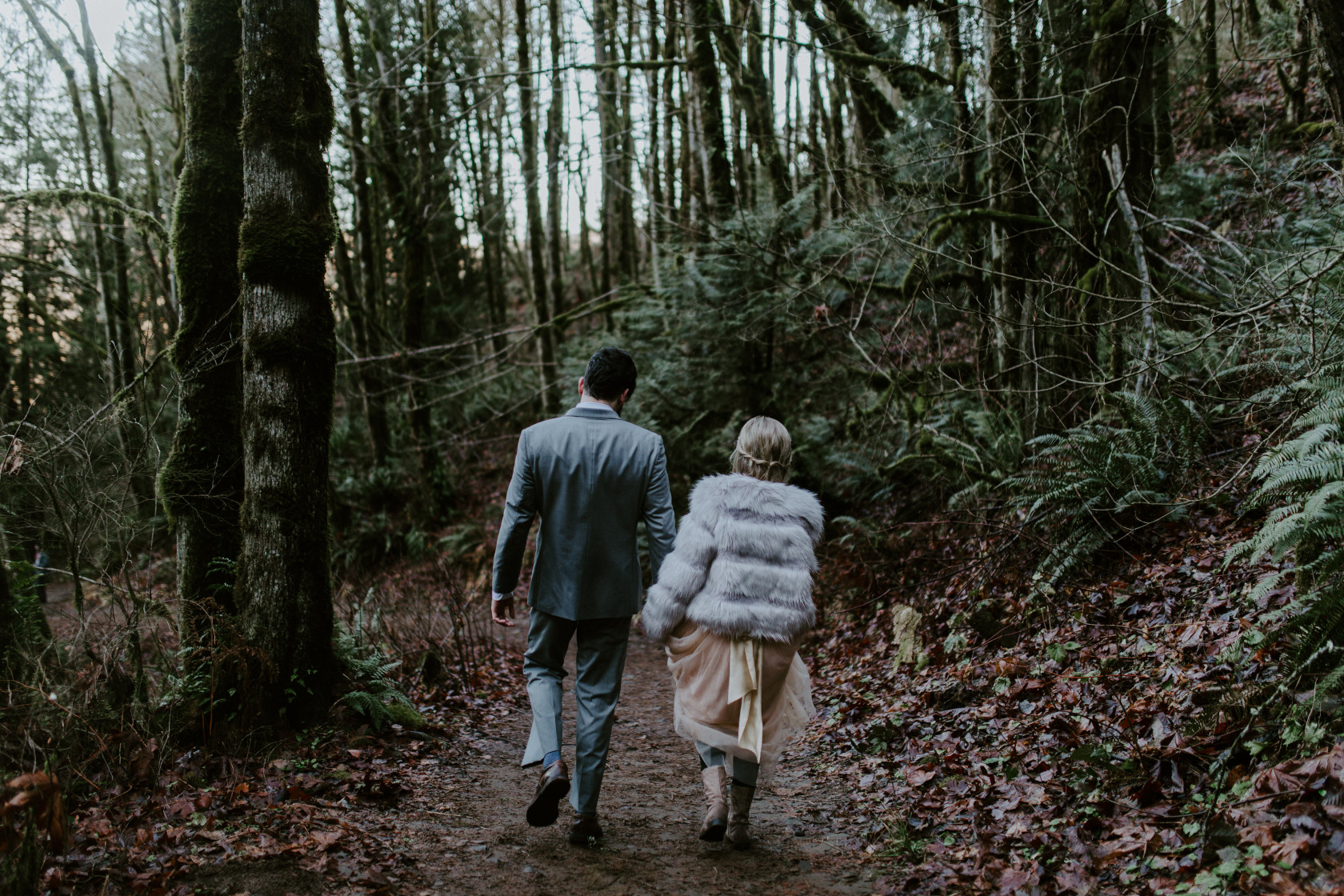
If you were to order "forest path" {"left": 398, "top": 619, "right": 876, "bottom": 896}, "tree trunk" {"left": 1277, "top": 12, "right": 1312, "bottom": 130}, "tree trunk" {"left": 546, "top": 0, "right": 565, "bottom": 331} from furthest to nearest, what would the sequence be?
"tree trunk" {"left": 546, "top": 0, "right": 565, "bottom": 331}
"tree trunk" {"left": 1277, "top": 12, "right": 1312, "bottom": 130}
"forest path" {"left": 398, "top": 619, "right": 876, "bottom": 896}

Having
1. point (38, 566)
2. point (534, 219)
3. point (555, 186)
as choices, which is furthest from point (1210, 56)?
point (38, 566)

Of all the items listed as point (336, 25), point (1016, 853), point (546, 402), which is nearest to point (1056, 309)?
point (1016, 853)

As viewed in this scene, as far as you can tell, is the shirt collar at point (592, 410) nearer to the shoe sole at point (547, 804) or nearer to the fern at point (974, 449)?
the shoe sole at point (547, 804)

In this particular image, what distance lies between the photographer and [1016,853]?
3562 millimetres

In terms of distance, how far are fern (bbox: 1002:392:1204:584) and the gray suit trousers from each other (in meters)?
3.74

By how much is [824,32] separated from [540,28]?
1462 cm

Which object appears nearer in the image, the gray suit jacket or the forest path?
the forest path

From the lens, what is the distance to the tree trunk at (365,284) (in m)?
17.0

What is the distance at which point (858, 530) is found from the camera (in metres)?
9.64

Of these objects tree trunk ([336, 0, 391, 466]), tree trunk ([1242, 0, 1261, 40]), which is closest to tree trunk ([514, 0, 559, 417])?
tree trunk ([336, 0, 391, 466])

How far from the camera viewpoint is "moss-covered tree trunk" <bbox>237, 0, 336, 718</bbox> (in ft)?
16.6

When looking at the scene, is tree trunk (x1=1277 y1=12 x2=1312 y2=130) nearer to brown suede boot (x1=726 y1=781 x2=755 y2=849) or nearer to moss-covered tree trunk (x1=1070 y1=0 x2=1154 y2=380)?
moss-covered tree trunk (x1=1070 y1=0 x2=1154 y2=380)

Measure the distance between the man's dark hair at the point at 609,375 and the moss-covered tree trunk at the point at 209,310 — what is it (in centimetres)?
308

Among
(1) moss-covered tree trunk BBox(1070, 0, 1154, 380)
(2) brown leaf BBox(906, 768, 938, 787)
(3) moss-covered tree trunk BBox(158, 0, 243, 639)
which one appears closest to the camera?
(2) brown leaf BBox(906, 768, 938, 787)
